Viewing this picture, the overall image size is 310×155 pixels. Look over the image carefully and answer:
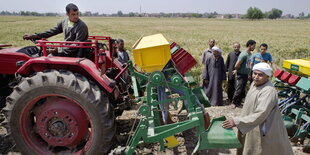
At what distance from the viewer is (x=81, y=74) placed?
357 cm

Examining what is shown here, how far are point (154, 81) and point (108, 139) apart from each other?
99cm

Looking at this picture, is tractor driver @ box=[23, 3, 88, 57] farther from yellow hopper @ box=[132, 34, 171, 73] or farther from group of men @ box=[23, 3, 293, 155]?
yellow hopper @ box=[132, 34, 171, 73]

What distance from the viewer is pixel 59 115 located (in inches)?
133

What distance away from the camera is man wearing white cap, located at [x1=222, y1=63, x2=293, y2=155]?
283 centimetres

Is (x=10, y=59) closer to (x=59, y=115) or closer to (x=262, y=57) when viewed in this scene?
(x=59, y=115)

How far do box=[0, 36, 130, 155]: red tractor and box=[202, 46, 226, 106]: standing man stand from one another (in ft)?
10.5

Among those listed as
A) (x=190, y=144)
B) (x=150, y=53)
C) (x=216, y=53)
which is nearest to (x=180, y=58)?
(x=150, y=53)

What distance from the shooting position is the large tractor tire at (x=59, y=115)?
3.16 meters

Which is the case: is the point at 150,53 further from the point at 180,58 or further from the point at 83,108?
the point at 83,108

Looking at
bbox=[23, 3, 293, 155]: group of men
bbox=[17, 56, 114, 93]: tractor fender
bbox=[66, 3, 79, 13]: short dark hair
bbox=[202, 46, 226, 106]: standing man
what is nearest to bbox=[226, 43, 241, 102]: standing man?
bbox=[202, 46, 226, 106]: standing man

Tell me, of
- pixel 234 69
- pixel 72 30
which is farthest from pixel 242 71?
pixel 72 30

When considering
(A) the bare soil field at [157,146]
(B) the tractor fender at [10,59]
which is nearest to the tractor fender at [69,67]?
(B) the tractor fender at [10,59]

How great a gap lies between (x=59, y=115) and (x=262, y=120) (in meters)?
2.60

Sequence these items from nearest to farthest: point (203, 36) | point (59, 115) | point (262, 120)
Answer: point (262, 120) < point (59, 115) < point (203, 36)
